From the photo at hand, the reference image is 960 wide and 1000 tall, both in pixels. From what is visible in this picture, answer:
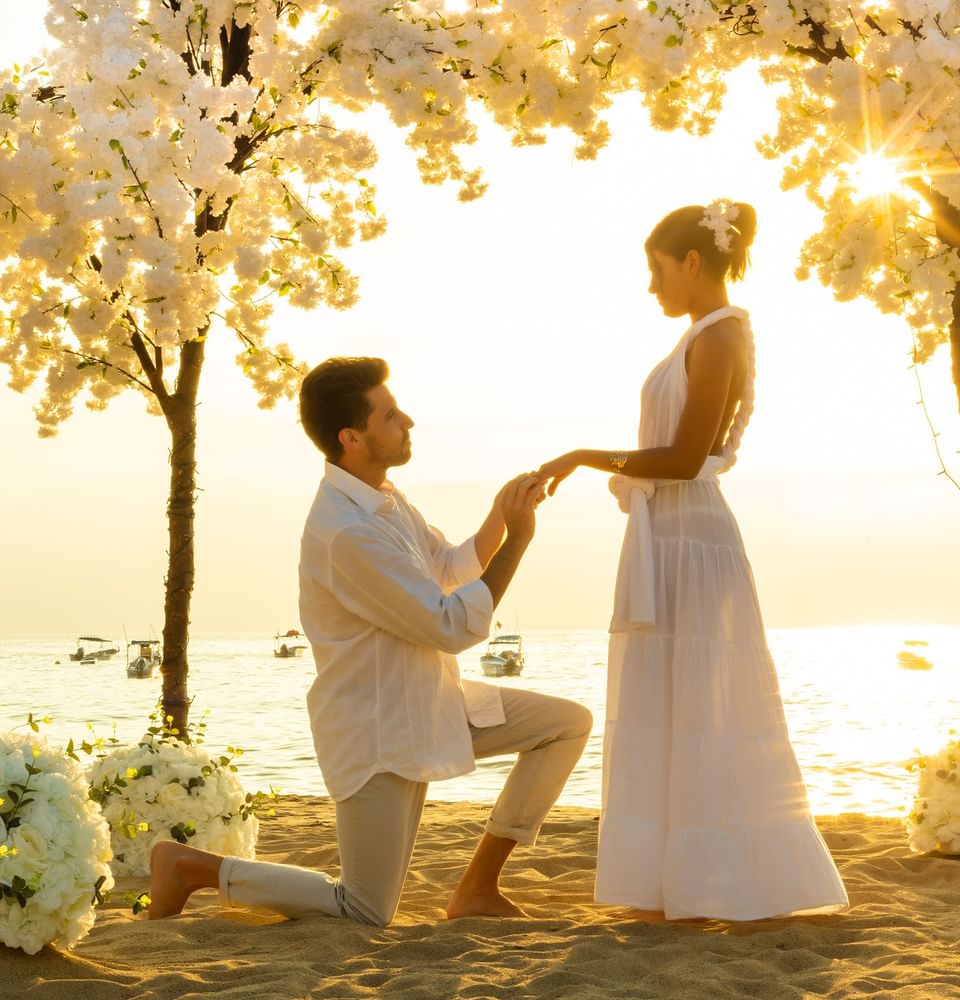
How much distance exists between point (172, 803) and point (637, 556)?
8.50 feet

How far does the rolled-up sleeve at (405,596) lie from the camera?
3.68 metres

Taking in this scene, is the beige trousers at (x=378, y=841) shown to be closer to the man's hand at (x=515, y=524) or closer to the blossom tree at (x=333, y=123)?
the man's hand at (x=515, y=524)

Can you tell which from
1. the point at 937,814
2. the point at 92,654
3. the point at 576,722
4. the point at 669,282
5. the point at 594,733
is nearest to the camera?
the point at 669,282

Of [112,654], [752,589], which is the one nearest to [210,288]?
[752,589]

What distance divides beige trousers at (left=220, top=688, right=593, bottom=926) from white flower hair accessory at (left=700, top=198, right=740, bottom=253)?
159 centimetres

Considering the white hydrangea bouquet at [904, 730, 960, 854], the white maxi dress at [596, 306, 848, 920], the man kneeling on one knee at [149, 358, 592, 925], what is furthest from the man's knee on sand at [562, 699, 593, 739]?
the white hydrangea bouquet at [904, 730, 960, 854]

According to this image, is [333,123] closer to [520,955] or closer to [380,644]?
[380,644]

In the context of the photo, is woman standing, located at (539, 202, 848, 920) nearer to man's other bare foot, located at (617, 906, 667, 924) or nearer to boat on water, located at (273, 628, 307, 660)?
man's other bare foot, located at (617, 906, 667, 924)

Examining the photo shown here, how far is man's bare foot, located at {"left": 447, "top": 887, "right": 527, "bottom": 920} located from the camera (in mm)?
4055

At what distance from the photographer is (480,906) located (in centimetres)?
407

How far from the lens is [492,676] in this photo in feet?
196

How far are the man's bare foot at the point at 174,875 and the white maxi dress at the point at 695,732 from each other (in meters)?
1.30

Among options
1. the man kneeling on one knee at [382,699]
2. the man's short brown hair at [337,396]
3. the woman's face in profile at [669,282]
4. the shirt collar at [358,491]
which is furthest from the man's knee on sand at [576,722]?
the woman's face in profile at [669,282]

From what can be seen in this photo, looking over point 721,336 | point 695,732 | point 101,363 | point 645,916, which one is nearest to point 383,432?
point 721,336
